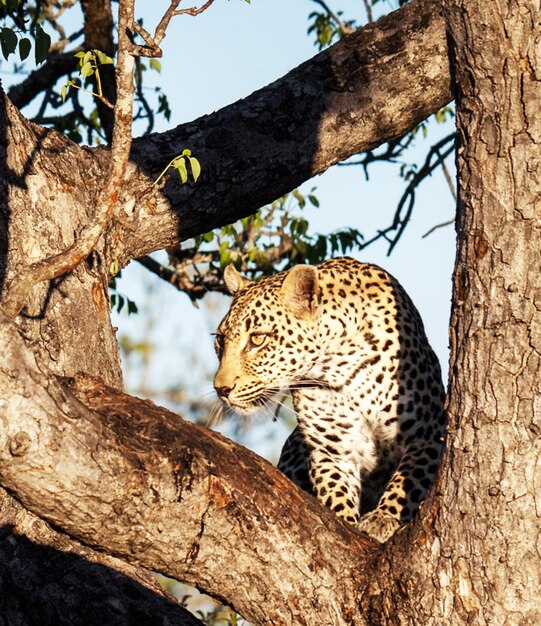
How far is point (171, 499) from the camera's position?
442cm

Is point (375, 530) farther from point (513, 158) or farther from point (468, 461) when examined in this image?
point (513, 158)

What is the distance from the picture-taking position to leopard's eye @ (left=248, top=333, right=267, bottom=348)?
7273 mm

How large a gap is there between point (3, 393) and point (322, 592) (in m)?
1.51

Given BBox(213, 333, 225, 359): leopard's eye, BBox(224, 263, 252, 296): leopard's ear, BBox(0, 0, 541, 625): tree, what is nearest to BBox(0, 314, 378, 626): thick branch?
BBox(0, 0, 541, 625): tree

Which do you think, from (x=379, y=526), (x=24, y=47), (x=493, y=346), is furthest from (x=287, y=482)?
(x=24, y=47)

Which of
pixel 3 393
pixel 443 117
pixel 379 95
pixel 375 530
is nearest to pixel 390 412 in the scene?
pixel 375 530

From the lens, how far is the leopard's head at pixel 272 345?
23.6 feet

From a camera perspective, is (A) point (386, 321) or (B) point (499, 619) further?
(A) point (386, 321)

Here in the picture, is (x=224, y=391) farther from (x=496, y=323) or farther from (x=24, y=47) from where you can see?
(x=496, y=323)

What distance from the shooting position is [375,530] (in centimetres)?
606

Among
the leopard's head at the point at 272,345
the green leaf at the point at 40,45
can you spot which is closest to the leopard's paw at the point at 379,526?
the leopard's head at the point at 272,345

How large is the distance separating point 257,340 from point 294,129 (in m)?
1.27

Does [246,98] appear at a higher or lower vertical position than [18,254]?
higher

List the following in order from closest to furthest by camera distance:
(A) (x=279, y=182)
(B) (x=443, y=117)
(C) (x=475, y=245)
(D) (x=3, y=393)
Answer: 1. (D) (x=3, y=393)
2. (C) (x=475, y=245)
3. (A) (x=279, y=182)
4. (B) (x=443, y=117)
